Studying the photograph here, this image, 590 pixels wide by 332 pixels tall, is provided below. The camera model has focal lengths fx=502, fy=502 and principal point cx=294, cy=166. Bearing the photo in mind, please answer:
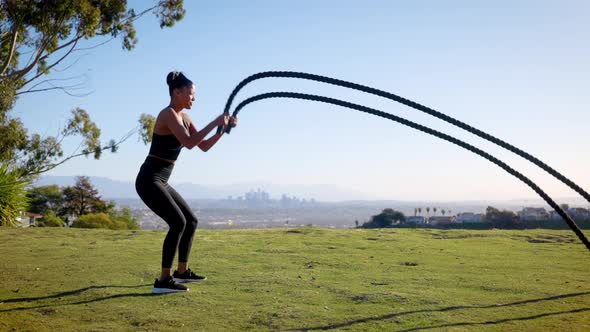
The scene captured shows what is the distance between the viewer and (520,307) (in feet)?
15.0

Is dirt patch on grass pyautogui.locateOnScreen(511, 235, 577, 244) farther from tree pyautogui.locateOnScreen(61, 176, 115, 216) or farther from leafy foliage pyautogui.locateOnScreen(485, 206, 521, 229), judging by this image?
tree pyautogui.locateOnScreen(61, 176, 115, 216)

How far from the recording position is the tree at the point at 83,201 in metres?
51.0

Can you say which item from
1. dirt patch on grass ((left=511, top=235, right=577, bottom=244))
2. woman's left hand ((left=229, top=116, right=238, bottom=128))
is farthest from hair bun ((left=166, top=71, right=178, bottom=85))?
dirt patch on grass ((left=511, top=235, right=577, bottom=244))

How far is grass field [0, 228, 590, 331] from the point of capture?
4.13 meters

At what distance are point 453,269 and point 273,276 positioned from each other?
2.49m

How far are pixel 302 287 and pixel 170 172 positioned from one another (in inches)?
76.3

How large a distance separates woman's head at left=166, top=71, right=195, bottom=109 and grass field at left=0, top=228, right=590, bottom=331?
81.7 inches

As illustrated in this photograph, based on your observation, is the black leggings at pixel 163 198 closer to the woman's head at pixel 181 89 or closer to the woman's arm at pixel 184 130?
the woman's arm at pixel 184 130

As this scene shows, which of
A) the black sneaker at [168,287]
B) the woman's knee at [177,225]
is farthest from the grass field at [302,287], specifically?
the woman's knee at [177,225]

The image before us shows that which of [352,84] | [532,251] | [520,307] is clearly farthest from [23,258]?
[532,251]

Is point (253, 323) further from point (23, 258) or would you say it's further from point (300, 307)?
point (23, 258)

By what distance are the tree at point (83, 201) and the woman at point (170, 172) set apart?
156 feet

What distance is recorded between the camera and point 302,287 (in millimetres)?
5375

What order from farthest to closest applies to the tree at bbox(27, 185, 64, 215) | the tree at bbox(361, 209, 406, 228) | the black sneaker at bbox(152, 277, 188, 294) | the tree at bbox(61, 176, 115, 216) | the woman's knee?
the tree at bbox(361, 209, 406, 228), the tree at bbox(27, 185, 64, 215), the tree at bbox(61, 176, 115, 216), the woman's knee, the black sneaker at bbox(152, 277, 188, 294)
